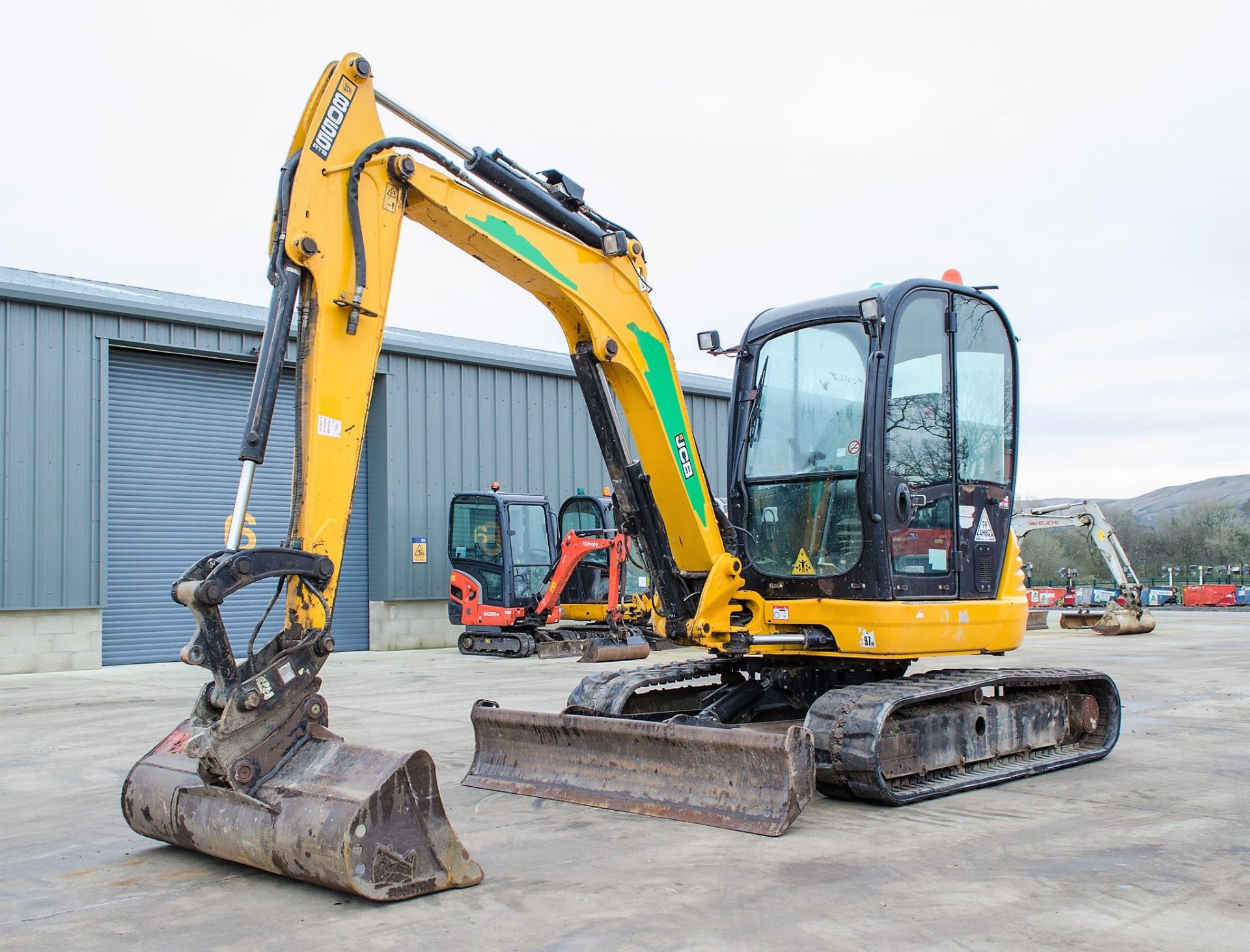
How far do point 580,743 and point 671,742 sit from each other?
682 mm

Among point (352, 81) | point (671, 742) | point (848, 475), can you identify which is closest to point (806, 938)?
point (671, 742)

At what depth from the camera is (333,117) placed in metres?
5.25

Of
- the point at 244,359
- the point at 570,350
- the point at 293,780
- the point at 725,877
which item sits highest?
the point at 244,359

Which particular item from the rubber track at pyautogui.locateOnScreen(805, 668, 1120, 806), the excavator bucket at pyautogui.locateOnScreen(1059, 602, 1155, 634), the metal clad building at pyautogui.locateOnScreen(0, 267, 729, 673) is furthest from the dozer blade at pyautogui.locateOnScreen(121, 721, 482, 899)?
the excavator bucket at pyautogui.locateOnScreen(1059, 602, 1155, 634)

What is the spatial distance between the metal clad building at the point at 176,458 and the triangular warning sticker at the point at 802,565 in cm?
1298

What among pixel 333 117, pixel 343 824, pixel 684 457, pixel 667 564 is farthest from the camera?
pixel 667 564

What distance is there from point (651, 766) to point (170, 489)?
1425 cm

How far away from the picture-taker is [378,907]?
433 cm

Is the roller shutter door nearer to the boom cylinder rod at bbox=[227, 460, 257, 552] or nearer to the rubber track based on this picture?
the rubber track

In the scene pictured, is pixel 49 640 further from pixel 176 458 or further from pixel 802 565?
pixel 802 565

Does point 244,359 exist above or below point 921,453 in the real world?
above

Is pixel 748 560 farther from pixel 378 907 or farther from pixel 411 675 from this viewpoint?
pixel 411 675

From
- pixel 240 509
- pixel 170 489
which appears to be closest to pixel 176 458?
pixel 170 489

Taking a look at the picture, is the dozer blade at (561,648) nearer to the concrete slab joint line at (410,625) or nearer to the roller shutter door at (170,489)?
the concrete slab joint line at (410,625)
